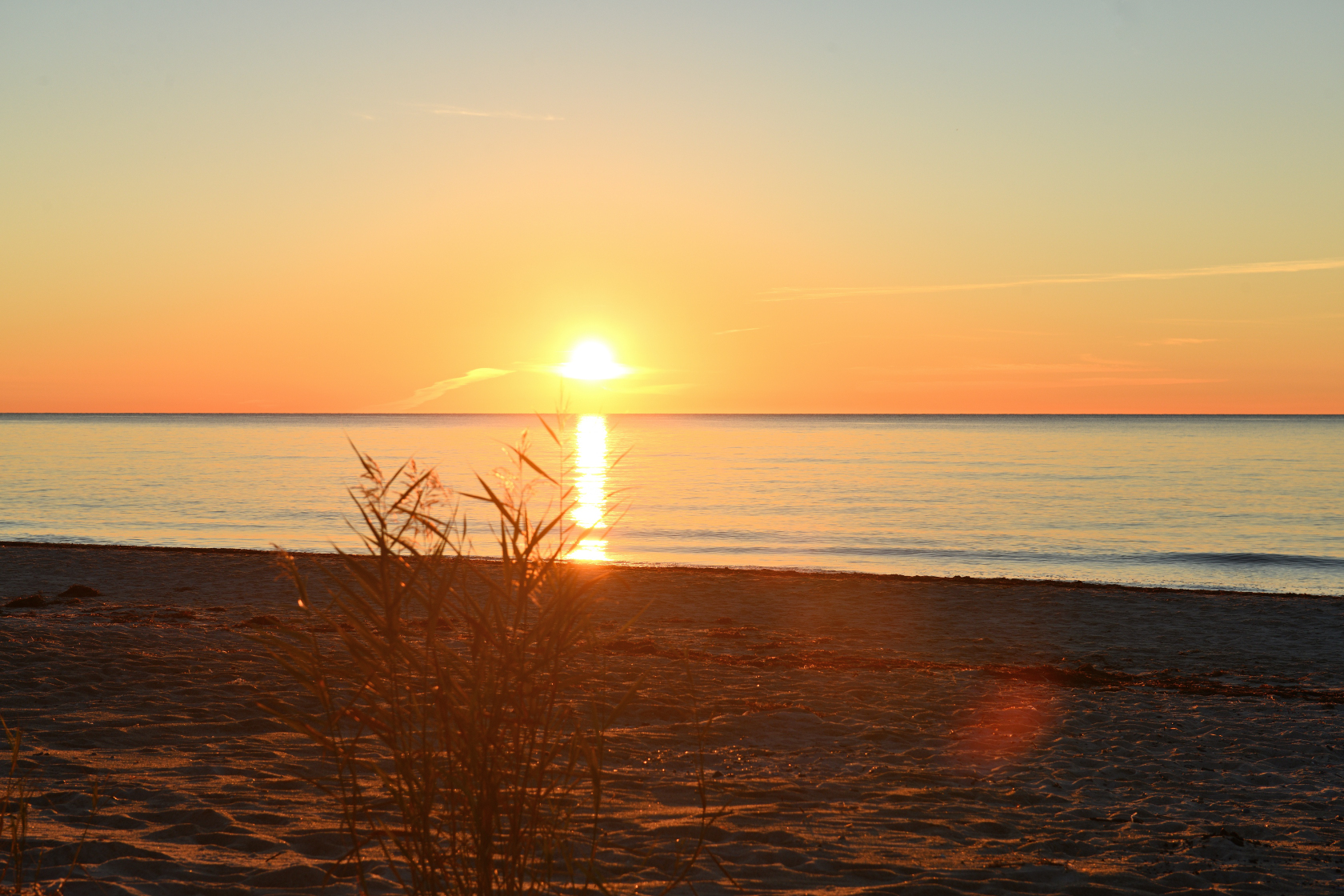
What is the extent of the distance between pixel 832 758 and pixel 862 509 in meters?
30.6

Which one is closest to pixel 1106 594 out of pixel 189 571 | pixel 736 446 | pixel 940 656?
pixel 940 656

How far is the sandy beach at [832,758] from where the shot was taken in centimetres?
469

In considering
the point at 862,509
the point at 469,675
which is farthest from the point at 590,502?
the point at 862,509

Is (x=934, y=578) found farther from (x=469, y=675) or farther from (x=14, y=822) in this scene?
(x=14, y=822)

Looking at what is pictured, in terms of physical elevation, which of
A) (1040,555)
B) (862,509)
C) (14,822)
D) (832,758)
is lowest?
(832,758)

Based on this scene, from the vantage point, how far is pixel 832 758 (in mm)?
6789

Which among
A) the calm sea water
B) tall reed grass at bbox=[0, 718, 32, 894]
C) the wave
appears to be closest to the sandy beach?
tall reed grass at bbox=[0, 718, 32, 894]

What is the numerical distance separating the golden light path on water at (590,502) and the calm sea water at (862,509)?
290 millimetres

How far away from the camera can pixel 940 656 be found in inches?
449

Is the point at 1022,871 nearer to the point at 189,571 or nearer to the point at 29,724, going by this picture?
the point at 29,724

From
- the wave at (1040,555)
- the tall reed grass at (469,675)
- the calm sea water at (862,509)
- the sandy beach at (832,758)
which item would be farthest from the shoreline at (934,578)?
the tall reed grass at (469,675)

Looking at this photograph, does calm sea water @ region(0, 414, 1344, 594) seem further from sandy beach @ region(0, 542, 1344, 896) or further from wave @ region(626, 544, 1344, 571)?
sandy beach @ region(0, 542, 1344, 896)

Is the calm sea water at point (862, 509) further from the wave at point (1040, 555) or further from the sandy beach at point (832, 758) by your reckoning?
the sandy beach at point (832, 758)

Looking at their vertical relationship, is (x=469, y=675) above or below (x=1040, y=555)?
below
